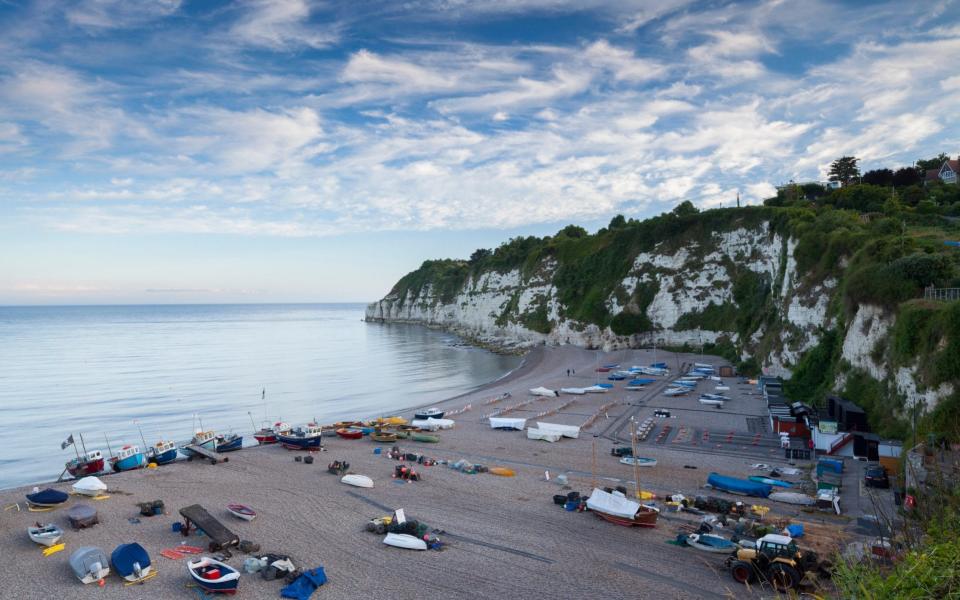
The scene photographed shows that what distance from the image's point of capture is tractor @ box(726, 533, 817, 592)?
16.3m

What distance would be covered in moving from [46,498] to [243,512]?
8.97 m

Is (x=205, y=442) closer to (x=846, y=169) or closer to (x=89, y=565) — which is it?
(x=89, y=565)

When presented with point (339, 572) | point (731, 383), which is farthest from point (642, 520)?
point (731, 383)

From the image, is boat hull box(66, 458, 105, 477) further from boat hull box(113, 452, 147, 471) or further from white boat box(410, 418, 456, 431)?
white boat box(410, 418, 456, 431)

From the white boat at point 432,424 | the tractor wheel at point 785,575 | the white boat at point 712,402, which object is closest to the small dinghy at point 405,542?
the tractor wheel at point 785,575

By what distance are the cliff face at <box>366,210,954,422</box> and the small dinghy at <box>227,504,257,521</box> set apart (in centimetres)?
3005

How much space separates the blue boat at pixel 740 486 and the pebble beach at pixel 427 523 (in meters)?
0.83

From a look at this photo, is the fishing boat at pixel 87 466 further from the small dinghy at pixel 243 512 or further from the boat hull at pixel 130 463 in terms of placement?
the small dinghy at pixel 243 512

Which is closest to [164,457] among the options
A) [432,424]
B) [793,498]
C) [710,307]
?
[432,424]

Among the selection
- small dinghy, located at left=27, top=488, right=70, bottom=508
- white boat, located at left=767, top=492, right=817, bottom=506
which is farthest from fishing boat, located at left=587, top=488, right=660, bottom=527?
small dinghy, located at left=27, top=488, right=70, bottom=508

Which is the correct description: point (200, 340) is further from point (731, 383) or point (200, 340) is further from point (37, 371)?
point (731, 383)

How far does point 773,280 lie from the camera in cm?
6425

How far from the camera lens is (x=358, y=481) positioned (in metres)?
26.6

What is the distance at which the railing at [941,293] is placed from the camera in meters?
29.6
